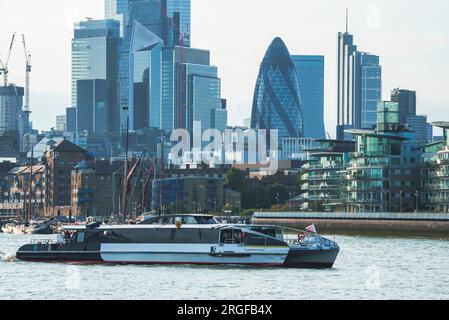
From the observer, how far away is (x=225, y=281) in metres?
67.2

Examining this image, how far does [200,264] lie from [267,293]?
58.3 ft

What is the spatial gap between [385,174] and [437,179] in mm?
8247

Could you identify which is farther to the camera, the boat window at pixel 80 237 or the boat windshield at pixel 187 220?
the boat window at pixel 80 237

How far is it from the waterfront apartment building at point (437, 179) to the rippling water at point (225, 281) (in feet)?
321

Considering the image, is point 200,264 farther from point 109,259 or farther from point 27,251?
point 27,251

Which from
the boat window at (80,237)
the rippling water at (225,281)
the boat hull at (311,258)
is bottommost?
the rippling water at (225,281)

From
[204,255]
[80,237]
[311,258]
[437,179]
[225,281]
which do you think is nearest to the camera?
[225,281]

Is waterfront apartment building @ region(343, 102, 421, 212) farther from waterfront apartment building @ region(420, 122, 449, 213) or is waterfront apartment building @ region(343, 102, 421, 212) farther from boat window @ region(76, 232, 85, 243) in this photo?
boat window @ region(76, 232, 85, 243)

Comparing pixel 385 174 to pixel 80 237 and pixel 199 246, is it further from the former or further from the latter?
pixel 199 246

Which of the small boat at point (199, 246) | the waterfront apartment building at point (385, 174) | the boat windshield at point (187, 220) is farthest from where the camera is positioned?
the waterfront apartment building at point (385, 174)

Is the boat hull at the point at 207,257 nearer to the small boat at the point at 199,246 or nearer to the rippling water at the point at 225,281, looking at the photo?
the small boat at the point at 199,246

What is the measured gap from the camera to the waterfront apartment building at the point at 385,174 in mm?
191375

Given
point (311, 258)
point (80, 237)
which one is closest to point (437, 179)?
point (311, 258)

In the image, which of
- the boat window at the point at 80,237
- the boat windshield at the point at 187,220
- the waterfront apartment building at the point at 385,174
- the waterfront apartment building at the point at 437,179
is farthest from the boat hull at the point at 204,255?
the waterfront apartment building at the point at 385,174
